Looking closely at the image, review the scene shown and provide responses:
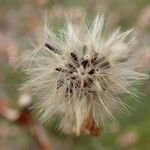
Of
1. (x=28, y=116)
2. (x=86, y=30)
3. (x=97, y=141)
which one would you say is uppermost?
(x=86, y=30)

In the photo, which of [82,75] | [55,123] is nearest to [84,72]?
[82,75]

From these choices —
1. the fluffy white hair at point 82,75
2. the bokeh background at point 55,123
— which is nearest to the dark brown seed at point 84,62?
the fluffy white hair at point 82,75

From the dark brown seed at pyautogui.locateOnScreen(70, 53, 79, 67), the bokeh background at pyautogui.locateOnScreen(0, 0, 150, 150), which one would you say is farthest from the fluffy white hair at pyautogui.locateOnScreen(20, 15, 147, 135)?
the bokeh background at pyautogui.locateOnScreen(0, 0, 150, 150)

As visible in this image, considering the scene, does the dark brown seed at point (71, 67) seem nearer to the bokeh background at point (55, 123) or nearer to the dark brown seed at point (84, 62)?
the dark brown seed at point (84, 62)

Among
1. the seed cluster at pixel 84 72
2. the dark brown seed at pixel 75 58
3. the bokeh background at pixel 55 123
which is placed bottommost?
the bokeh background at pixel 55 123

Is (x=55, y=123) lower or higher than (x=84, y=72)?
lower

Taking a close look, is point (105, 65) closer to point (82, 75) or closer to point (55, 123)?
point (82, 75)

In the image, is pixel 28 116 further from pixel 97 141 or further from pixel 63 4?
pixel 63 4

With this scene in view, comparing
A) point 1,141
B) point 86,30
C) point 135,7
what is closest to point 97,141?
point 1,141
